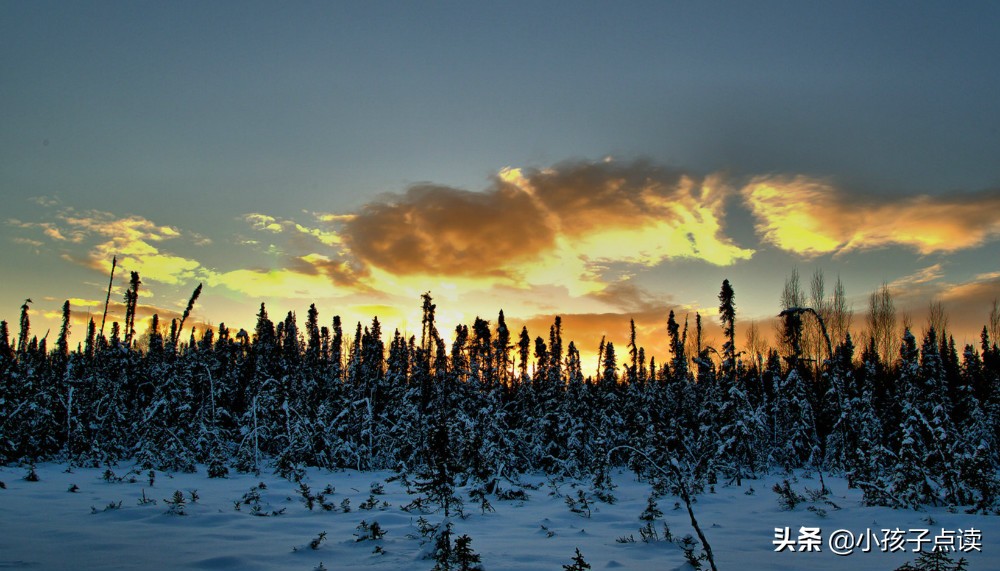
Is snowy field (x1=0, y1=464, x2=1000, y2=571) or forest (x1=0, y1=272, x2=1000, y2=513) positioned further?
forest (x1=0, y1=272, x2=1000, y2=513)

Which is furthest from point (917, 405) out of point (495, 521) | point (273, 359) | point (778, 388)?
point (273, 359)

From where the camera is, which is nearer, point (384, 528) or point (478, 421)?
point (384, 528)

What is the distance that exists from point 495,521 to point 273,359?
2814 cm

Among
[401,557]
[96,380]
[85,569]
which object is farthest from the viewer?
[96,380]

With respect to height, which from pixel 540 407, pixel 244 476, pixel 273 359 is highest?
pixel 273 359

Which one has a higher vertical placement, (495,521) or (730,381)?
(730,381)

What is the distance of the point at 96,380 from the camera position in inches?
1291

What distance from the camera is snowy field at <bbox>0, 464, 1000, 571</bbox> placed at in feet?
29.3

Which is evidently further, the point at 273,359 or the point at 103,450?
the point at 273,359

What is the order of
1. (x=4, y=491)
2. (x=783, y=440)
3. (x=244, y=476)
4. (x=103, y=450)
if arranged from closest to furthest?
(x=4, y=491)
(x=244, y=476)
(x=103, y=450)
(x=783, y=440)

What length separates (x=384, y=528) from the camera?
39.8ft

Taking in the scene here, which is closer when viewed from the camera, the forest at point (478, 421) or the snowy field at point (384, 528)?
the snowy field at point (384, 528)

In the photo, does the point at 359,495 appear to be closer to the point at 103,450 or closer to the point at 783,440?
the point at 103,450

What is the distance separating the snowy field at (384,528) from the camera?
8.93 metres
